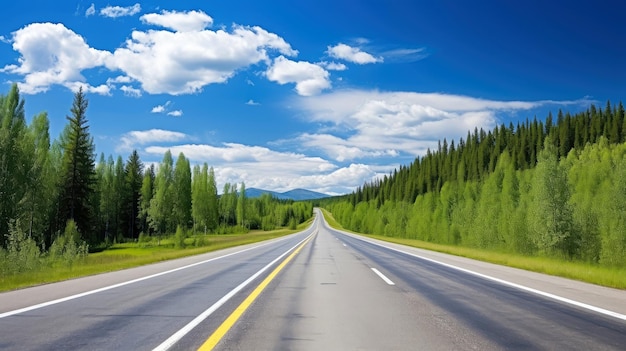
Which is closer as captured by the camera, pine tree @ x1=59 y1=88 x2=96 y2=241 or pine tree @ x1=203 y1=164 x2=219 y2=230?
pine tree @ x1=59 y1=88 x2=96 y2=241

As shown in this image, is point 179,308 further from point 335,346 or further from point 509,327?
point 509,327

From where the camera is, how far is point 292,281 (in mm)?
12883

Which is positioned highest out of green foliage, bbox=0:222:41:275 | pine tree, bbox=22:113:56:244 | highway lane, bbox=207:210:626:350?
pine tree, bbox=22:113:56:244

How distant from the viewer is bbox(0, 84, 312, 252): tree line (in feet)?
132

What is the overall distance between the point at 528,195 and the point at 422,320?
199 ft

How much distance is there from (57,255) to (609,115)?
135m

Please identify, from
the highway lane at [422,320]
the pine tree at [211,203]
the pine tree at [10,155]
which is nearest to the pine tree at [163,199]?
the pine tree at [211,203]

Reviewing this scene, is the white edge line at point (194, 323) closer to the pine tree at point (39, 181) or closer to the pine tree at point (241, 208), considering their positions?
the pine tree at point (39, 181)

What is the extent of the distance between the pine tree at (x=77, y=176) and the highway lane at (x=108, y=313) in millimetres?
45692

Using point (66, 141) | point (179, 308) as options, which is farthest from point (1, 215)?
point (179, 308)

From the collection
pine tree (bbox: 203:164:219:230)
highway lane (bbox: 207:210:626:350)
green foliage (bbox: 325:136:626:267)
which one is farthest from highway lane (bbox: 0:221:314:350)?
pine tree (bbox: 203:164:219:230)

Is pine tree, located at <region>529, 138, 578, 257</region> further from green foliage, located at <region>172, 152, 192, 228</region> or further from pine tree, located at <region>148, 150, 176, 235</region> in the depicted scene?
green foliage, located at <region>172, 152, 192, 228</region>

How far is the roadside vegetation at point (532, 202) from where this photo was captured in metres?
41.8

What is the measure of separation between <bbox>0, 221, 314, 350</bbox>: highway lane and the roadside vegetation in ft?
36.1
